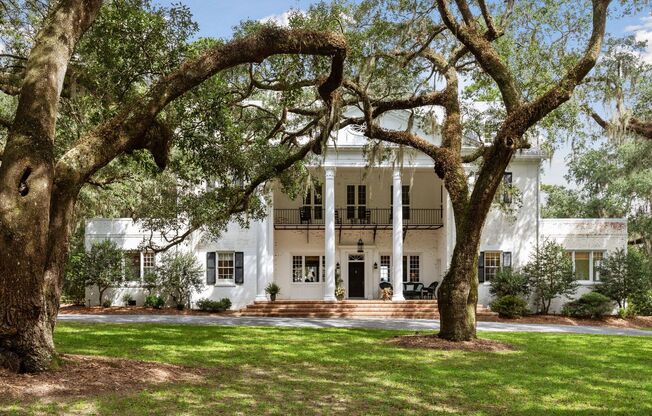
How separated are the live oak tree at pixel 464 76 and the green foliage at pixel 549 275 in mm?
8580

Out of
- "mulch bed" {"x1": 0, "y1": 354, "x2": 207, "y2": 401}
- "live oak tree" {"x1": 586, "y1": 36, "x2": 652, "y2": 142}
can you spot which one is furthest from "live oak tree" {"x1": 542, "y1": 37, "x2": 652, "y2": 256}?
"mulch bed" {"x1": 0, "y1": 354, "x2": 207, "y2": 401}

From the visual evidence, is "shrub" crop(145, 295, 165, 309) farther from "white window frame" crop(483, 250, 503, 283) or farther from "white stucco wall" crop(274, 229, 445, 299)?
"white window frame" crop(483, 250, 503, 283)

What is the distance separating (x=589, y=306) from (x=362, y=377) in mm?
18254

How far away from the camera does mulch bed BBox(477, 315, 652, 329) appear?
23.6 m

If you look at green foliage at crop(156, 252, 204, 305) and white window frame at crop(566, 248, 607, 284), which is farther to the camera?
white window frame at crop(566, 248, 607, 284)

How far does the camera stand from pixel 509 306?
24484mm

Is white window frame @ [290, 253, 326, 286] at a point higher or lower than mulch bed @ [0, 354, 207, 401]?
higher

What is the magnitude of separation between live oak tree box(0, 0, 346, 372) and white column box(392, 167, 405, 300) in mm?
15691

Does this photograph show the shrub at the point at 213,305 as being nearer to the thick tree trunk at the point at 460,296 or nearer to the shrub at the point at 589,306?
the shrub at the point at 589,306

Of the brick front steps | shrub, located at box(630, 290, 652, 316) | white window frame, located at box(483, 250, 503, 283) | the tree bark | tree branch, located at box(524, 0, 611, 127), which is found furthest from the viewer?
white window frame, located at box(483, 250, 503, 283)

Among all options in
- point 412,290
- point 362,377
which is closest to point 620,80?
point 362,377

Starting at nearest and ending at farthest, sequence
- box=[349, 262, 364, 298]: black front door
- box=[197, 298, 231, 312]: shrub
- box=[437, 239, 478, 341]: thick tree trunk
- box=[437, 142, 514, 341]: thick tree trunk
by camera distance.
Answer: box=[437, 142, 514, 341]: thick tree trunk, box=[437, 239, 478, 341]: thick tree trunk, box=[197, 298, 231, 312]: shrub, box=[349, 262, 364, 298]: black front door

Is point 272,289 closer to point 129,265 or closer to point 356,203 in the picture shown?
point 129,265

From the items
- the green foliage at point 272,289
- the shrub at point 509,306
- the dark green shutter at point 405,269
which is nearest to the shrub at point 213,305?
the green foliage at point 272,289
